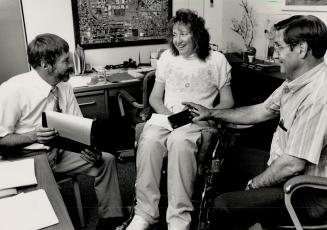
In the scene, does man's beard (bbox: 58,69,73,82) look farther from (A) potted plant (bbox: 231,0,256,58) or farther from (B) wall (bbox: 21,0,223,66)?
(A) potted plant (bbox: 231,0,256,58)

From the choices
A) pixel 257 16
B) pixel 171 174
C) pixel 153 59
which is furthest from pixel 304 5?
pixel 171 174

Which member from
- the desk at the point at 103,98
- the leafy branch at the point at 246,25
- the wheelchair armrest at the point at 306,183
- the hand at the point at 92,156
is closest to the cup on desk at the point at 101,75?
the desk at the point at 103,98

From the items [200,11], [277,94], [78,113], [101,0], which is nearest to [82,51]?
[101,0]

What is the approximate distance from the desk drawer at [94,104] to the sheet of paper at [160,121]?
29.2 inches

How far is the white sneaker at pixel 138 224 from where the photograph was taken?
211 cm

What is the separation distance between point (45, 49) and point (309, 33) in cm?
143

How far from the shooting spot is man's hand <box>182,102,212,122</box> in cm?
233

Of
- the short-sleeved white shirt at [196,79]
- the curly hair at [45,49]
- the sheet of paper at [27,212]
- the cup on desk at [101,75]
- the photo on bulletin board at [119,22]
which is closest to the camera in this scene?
the sheet of paper at [27,212]

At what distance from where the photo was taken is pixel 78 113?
2355mm

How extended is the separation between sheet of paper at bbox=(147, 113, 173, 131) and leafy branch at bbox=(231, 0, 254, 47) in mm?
1658

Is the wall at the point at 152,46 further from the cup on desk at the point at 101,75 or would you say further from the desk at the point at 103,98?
the desk at the point at 103,98

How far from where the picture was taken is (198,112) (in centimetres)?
235

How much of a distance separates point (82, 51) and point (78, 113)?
1.15 m

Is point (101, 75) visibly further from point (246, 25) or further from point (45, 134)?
point (246, 25)
